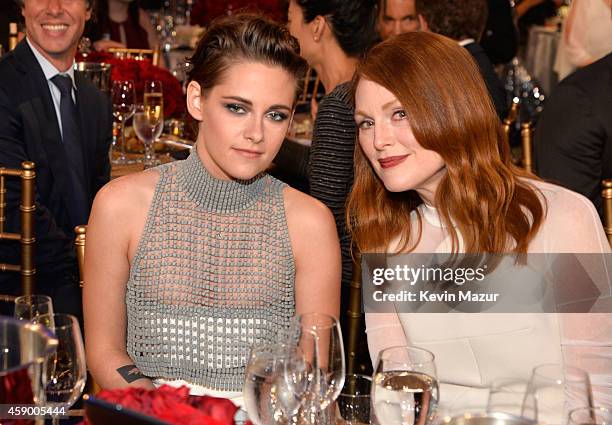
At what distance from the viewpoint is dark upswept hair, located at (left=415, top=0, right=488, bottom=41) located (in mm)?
4340

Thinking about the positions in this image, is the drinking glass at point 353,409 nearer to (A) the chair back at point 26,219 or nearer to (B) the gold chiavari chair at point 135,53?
A: (A) the chair back at point 26,219

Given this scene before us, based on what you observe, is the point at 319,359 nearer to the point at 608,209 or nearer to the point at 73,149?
the point at 608,209

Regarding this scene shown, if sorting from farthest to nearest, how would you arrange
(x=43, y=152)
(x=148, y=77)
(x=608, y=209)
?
(x=148, y=77) → (x=43, y=152) → (x=608, y=209)

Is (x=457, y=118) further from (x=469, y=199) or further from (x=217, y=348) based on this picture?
(x=217, y=348)

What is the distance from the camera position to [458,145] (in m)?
2.04

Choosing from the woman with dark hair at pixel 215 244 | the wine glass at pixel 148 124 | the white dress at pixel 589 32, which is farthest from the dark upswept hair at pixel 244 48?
the white dress at pixel 589 32

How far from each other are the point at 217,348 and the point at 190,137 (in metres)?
2.33

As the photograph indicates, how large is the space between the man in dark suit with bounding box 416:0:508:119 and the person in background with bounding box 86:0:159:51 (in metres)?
2.56

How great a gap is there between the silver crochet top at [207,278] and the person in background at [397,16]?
2611 millimetres

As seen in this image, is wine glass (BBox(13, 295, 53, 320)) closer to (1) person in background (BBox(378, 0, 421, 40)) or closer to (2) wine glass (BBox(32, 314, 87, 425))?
(2) wine glass (BBox(32, 314, 87, 425))

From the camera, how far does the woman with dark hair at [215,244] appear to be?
212 cm

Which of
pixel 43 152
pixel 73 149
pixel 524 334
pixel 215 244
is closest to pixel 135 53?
pixel 73 149

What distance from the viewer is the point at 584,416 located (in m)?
1.28

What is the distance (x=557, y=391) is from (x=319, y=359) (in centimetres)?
35
